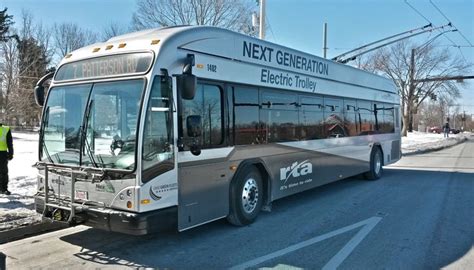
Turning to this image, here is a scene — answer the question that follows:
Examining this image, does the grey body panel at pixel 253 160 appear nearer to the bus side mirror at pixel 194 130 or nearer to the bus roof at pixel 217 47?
the bus side mirror at pixel 194 130

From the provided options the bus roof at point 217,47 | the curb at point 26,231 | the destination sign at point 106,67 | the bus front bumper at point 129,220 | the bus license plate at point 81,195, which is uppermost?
the bus roof at point 217,47

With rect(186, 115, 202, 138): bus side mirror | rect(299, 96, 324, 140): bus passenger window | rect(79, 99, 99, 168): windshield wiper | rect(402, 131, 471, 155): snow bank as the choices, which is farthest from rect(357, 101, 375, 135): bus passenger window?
rect(402, 131, 471, 155): snow bank

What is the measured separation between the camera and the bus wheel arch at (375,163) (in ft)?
42.9

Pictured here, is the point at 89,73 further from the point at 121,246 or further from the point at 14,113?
the point at 14,113

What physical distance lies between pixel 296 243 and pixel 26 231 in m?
4.14

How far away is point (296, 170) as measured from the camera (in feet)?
28.7

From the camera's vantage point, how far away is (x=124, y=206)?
5395 millimetres

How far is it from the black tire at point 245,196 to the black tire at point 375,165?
21.3ft

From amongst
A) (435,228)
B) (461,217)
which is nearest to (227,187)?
(435,228)

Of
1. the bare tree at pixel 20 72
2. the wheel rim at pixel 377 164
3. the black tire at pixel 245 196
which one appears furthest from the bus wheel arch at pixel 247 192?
the bare tree at pixel 20 72

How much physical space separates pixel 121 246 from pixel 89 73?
2502mm

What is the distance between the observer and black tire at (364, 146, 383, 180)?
13.1 metres

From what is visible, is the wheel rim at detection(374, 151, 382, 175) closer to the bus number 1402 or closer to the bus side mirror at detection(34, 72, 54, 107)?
the bus number 1402

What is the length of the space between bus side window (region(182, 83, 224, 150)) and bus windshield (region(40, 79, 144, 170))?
864mm
